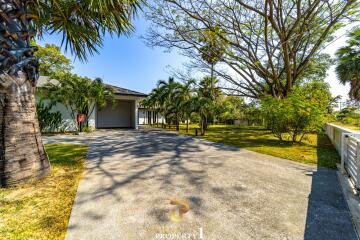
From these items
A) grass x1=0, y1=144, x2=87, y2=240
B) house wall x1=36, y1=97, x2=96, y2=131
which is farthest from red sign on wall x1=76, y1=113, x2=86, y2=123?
grass x1=0, y1=144, x2=87, y2=240

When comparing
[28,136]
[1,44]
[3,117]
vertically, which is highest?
[1,44]

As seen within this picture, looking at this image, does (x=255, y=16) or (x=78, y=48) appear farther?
(x=255, y=16)

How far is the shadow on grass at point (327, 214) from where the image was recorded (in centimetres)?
227

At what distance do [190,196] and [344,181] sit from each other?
3.53 metres

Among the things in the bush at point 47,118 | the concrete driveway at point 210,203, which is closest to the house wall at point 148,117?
the bush at point 47,118

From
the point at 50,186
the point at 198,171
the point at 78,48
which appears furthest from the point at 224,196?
the point at 78,48

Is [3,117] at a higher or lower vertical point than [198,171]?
higher

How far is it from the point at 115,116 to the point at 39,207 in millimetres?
16496

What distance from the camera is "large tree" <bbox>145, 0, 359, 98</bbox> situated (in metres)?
9.02

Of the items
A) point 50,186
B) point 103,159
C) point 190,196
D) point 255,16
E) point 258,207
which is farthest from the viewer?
point 255,16

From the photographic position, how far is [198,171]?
467 centimetres

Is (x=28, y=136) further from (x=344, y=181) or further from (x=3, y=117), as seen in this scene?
(x=344, y=181)

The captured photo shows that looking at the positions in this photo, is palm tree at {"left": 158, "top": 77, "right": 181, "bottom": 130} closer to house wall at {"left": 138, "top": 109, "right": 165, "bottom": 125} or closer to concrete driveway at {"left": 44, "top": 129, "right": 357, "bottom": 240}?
concrete driveway at {"left": 44, "top": 129, "right": 357, "bottom": 240}

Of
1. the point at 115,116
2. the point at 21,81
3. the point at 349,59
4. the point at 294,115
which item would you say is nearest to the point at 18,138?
the point at 21,81
